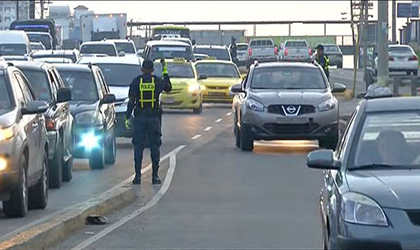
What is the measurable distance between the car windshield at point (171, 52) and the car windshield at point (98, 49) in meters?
1.85

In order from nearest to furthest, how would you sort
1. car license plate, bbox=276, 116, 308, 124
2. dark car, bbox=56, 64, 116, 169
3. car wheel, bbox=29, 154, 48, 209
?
car wheel, bbox=29, 154, 48, 209 < dark car, bbox=56, 64, 116, 169 < car license plate, bbox=276, 116, 308, 124

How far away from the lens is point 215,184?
1838cm

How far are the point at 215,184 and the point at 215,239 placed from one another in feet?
18.6

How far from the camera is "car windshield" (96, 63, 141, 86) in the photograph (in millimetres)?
26866

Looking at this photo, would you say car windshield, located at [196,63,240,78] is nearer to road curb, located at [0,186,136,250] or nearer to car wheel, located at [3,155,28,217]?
road curb, located at [0,186,136,250]

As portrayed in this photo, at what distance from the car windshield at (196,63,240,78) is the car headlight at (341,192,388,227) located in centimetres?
3331

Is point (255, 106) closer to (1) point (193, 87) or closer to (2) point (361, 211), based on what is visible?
(1) point (193, 87)

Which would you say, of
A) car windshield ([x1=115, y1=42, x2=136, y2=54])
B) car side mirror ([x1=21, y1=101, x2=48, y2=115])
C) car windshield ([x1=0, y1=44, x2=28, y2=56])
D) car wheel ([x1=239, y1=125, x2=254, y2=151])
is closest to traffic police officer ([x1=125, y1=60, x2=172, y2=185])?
car side mirror ([x1=21, y1=101, x2=48, y2=115])

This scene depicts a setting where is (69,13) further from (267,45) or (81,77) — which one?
(81,77)

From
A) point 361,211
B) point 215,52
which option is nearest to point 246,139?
point 361,211

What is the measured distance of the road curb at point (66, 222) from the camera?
1135cm

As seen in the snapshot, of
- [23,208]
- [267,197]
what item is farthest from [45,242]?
[267,197]

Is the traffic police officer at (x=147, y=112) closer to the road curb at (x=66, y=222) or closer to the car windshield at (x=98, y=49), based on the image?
the road curb at (x=66, y=222)

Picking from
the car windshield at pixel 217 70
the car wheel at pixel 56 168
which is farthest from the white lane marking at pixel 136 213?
the car windshield at pixel 217 70
